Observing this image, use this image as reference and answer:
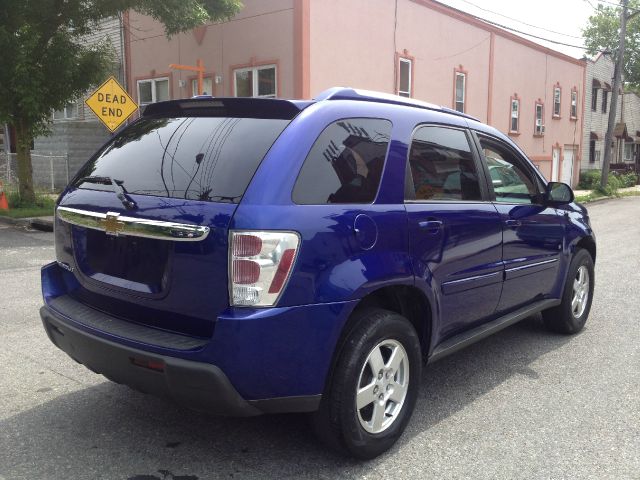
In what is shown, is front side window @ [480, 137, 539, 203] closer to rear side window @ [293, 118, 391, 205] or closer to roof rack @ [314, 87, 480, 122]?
roof rack @ [314, 87, 480, 122]

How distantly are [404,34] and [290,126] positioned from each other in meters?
15.8

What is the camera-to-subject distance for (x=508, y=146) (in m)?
4.51

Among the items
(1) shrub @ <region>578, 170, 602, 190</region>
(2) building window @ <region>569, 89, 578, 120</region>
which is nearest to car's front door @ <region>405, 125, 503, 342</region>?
(1) shrub @ <region>578, 170, 602, 190</region>

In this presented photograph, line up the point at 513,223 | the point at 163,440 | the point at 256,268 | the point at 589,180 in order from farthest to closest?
the point at 589,180
the point at 513,223
the point at 163,440
the point at 256,268

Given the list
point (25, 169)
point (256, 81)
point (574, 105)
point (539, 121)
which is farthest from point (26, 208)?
point (574, 105)

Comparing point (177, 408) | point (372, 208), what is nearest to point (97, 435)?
point (177, 408)

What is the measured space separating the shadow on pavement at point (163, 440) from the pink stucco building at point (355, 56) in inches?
465

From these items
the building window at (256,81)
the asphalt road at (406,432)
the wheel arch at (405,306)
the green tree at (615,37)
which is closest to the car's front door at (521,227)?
the asphalt road at (406,432)

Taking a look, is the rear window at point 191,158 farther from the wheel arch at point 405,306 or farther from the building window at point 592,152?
the building window at point 592,152

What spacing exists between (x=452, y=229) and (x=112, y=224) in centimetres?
191

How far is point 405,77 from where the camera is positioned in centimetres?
1808

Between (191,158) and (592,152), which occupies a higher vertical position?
(592,152)

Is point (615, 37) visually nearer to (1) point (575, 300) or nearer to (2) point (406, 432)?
(1) point (575, 300)

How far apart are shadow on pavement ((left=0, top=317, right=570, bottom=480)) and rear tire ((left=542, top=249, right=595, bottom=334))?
1.41 meters
